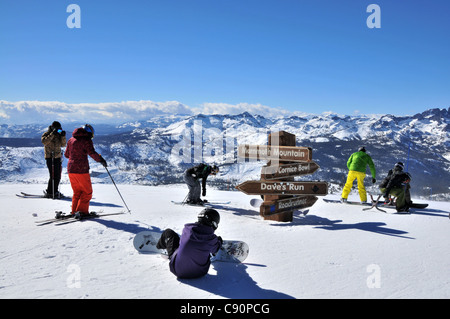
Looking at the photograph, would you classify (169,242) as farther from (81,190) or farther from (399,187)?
(399,187)

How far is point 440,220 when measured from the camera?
26.7ft

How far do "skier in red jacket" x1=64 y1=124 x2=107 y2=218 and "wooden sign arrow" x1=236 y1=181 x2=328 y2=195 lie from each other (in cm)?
359

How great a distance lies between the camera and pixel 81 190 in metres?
7.16

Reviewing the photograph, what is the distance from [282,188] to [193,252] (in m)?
4.53

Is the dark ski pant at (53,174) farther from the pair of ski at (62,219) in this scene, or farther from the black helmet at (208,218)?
the black helmet at (208,218)

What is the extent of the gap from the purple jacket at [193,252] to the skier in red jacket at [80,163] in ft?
12.5

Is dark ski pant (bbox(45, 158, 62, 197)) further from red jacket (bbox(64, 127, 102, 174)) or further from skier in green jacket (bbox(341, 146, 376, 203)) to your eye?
skier in green jacket (bbox(341, 146, 376, 203))

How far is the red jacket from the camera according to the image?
6.93 meters
